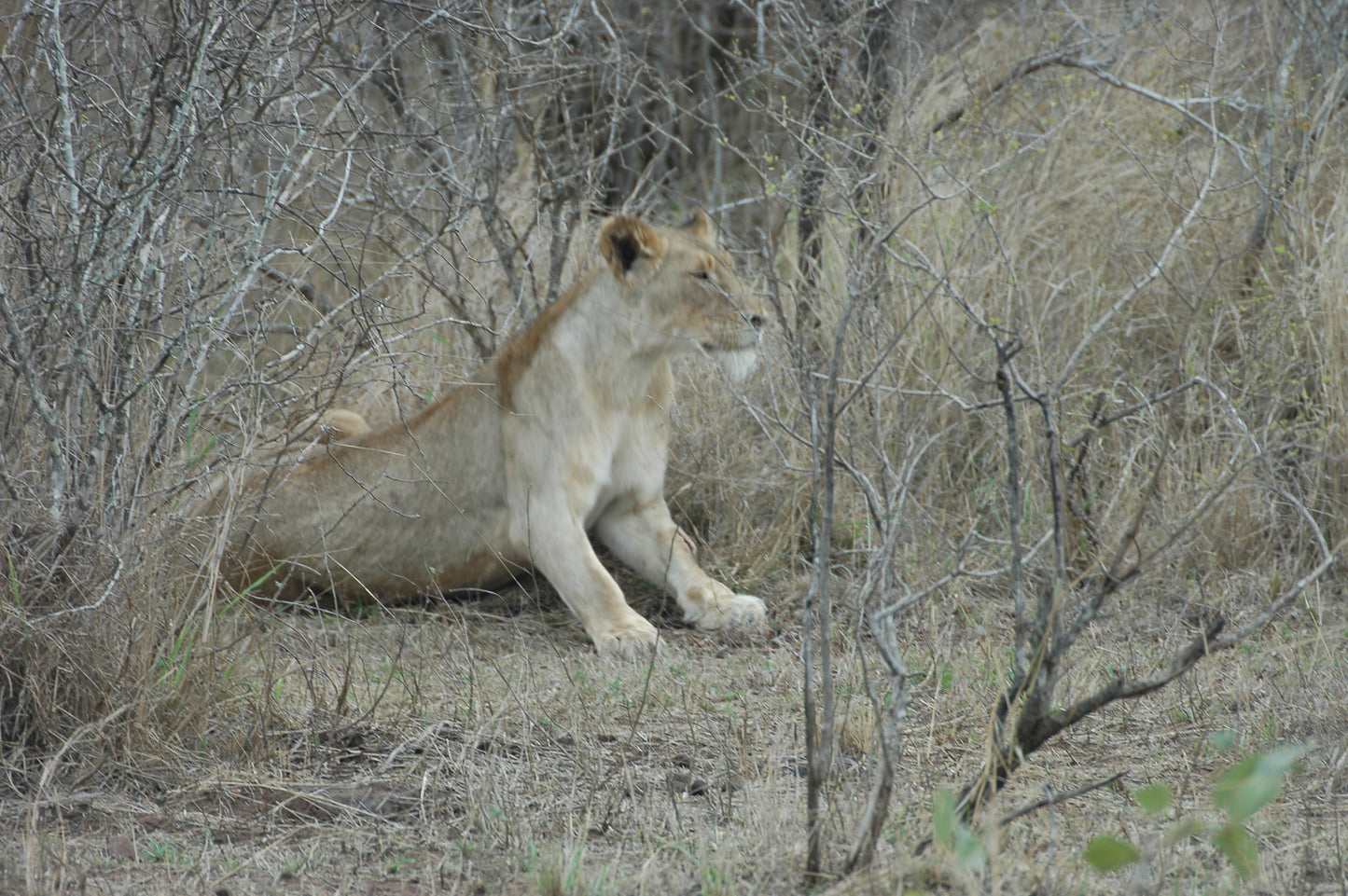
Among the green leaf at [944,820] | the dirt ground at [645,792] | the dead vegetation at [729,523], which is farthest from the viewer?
the dead vegetation at [729,523]

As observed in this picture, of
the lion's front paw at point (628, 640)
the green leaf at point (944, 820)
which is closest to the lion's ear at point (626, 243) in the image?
the lion's front paw at point (628, 640)

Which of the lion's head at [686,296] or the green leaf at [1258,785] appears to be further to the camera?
the lion's head at [686,296]

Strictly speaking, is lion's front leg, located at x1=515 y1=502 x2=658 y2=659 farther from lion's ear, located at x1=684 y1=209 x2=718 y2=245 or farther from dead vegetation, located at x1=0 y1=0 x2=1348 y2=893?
lion's ear, located at x1=684 y1=209 x2=718 y2=245

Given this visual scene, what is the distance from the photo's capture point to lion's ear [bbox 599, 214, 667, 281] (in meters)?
4.61

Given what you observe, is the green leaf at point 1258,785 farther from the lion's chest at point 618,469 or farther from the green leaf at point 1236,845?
the lion's chest at point 618,469

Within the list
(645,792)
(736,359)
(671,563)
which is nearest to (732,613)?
(671,563)

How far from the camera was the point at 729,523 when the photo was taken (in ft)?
17.6

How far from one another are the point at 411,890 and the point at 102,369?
1.50 metres

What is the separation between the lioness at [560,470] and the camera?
4.70 metres

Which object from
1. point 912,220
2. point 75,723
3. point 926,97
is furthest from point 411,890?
point 926,97

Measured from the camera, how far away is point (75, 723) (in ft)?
9.63

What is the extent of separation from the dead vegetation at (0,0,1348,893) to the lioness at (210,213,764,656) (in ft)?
0.74

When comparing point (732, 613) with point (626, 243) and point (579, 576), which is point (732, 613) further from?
point (626, 243)

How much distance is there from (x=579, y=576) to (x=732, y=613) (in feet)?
1.85
